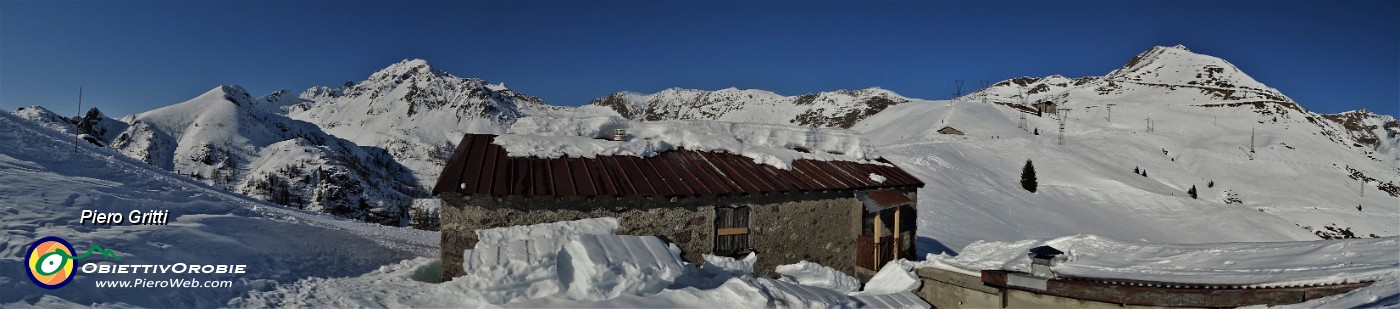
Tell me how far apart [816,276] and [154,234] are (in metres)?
10.1

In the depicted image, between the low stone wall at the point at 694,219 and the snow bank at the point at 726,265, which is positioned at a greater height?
the low stone wall at the point at 694,219

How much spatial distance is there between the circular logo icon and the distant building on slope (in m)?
4.04

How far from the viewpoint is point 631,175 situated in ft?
35.0

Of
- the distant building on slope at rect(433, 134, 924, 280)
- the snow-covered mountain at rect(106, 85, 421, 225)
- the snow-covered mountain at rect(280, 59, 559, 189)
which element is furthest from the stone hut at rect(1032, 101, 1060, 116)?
the snow-covered mountain at rect(280, 59, 559, 189)

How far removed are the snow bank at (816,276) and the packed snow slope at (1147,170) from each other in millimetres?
7602

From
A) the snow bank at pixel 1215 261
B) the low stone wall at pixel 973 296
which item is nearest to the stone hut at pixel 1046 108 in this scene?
the snow bank at pixel 1215 261

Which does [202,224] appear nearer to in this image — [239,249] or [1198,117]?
[239,249]

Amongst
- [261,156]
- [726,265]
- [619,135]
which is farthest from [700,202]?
[261,156]

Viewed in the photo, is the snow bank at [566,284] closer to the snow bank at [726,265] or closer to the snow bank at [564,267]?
the snow bank at [564,267]

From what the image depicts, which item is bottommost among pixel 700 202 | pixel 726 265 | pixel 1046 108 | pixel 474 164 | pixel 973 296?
pixel 973 296

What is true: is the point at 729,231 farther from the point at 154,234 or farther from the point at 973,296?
the point at 154,234

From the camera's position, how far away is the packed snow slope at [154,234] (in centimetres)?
710

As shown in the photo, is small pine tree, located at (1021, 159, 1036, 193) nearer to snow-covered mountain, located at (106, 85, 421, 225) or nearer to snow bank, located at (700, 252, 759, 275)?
snow bank, located at (700, 252, 759, 275)

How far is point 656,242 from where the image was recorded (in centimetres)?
946
